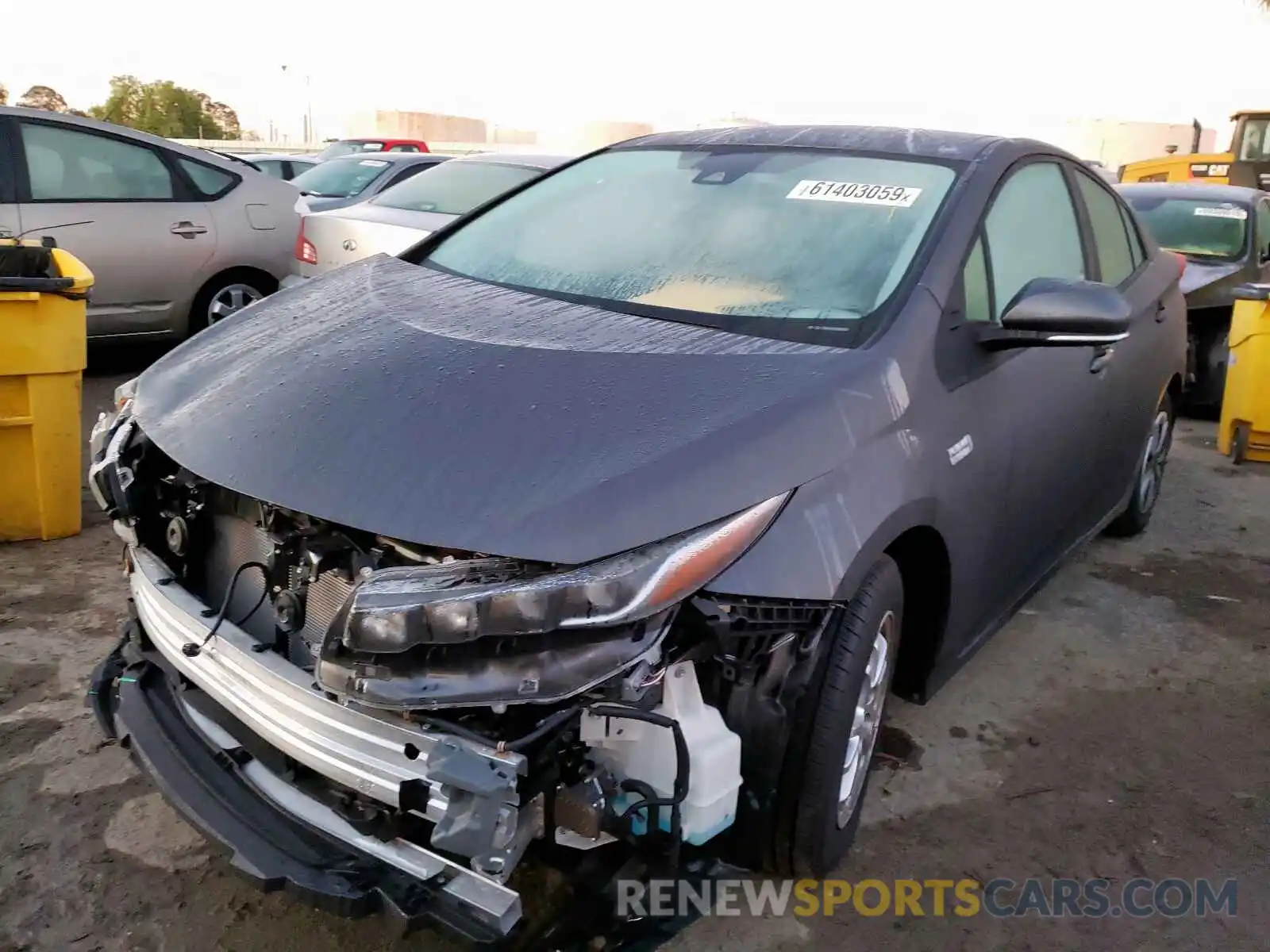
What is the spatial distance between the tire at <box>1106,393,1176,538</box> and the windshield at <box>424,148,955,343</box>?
2241 mm

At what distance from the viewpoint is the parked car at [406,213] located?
6.65 meters

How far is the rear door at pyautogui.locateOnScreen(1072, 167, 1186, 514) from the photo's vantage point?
380 cm

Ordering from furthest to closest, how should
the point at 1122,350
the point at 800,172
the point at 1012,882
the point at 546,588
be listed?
the point at 1122,350, the point at 800,172, the point at 1012,882, the point at 546,588

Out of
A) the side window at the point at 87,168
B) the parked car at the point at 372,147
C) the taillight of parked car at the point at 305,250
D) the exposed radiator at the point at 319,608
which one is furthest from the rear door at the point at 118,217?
the parked car at the point at 372,147

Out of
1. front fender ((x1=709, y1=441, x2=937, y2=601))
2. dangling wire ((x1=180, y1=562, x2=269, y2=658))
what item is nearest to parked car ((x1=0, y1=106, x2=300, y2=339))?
dangling wire ((x1=180, y1=562, x2=269, y2=658))

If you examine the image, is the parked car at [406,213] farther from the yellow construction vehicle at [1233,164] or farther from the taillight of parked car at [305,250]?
the yellow construction vehicle at [1233,164]

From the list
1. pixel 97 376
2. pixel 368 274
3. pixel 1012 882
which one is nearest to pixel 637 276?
pixel 368 274

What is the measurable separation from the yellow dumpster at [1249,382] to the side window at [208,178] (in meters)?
6.06

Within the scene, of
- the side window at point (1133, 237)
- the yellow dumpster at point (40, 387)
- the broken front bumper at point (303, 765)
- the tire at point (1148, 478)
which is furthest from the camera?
the tire at point (1148, 478)

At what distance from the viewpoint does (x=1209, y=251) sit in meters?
7.55

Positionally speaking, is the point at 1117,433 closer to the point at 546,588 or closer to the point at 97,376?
the point at 546,588

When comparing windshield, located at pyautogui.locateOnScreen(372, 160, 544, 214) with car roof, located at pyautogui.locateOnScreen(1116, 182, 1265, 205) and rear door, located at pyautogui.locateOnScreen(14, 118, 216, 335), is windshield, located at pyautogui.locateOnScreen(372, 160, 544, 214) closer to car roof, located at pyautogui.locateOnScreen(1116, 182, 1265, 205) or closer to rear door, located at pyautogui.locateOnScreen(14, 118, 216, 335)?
rear door, located at pyautogui.locateOnScreen(14, 118, 216, 335)

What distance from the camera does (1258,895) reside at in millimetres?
2594

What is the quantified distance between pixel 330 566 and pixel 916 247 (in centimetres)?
159
